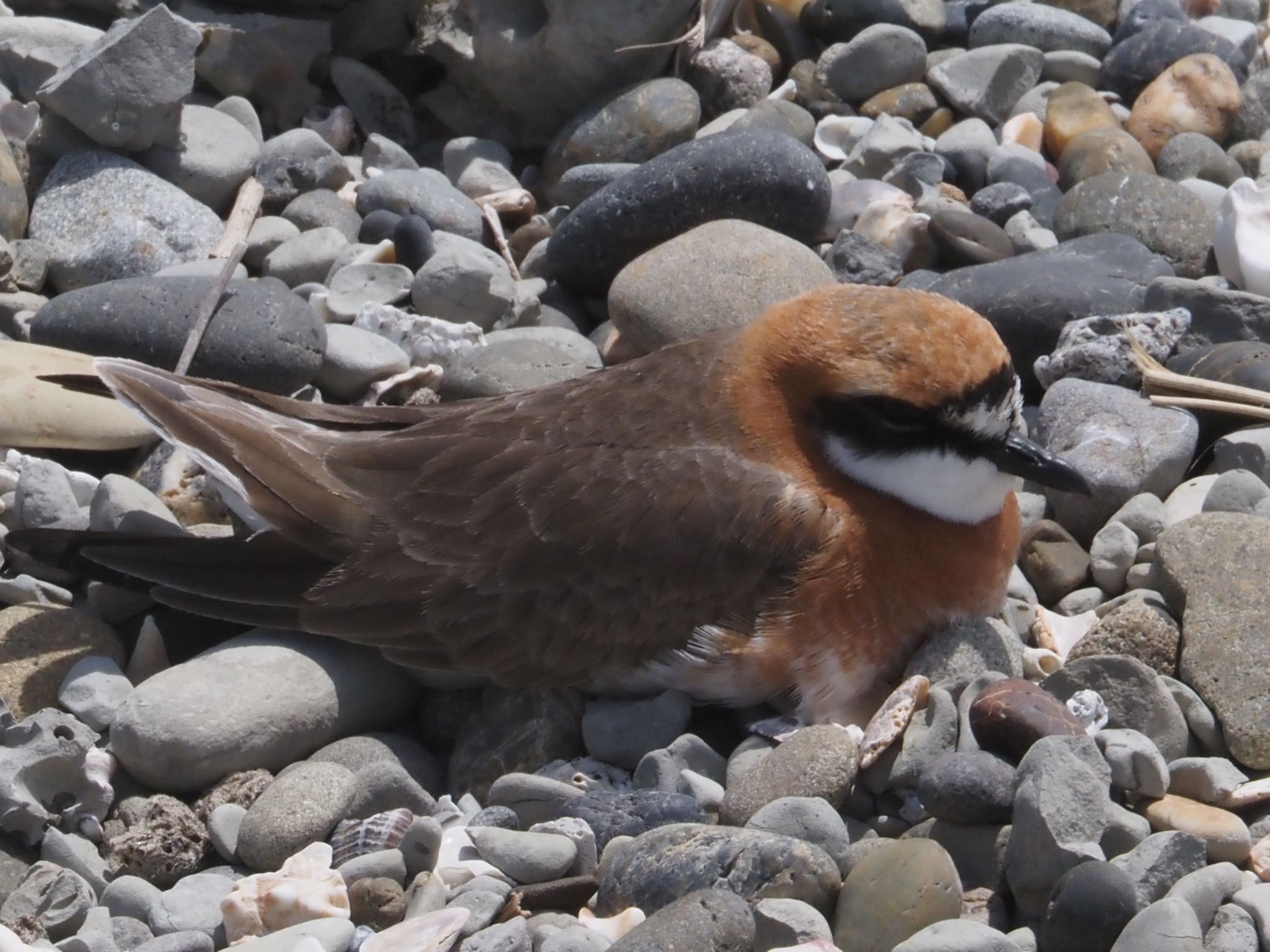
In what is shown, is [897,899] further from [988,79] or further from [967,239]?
[988,79]

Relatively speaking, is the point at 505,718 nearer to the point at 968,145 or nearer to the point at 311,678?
the point at 311,678

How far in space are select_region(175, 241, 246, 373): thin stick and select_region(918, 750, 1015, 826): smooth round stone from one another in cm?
333

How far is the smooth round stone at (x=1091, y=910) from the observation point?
3904 mm

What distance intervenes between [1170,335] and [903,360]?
1.99m

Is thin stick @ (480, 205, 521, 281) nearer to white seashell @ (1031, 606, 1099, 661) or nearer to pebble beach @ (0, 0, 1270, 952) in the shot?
pebble beach @ (0, 0, 1270, 952)

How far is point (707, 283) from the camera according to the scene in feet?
21.8

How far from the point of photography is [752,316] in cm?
651

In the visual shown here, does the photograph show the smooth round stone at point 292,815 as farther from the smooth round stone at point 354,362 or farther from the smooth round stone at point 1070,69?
the smooth round stone at point 1070,69

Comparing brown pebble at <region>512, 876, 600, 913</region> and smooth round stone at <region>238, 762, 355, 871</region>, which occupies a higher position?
brown pebble at <region>512, 876, 600, 913</region>

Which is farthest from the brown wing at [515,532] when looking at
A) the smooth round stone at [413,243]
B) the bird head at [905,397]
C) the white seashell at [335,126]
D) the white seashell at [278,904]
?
the white seashell at [335,126]

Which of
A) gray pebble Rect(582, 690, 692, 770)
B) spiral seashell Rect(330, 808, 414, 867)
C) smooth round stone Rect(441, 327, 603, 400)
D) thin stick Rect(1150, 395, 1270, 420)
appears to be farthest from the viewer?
smooth round stone Rect(441, 327, 603, 400)

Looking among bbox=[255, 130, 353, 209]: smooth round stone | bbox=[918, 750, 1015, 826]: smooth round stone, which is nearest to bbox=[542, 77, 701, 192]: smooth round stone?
bbox=[255, 130, 353, 209]: smooth round stone

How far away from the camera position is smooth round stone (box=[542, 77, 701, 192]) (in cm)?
796

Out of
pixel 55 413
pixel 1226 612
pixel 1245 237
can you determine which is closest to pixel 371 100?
pixel 55 413
